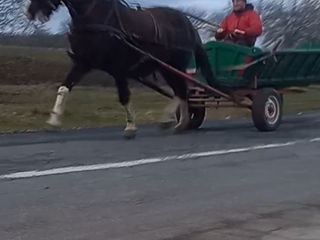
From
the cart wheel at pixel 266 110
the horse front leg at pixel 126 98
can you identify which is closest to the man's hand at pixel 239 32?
the cart wheel at pixel 266 110

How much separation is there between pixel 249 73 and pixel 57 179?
7.19 metres

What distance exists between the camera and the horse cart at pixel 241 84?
53.9 ft

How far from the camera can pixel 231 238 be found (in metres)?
7.75

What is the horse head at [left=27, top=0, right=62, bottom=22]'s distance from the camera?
13633 millimetres

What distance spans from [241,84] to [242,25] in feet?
3.29

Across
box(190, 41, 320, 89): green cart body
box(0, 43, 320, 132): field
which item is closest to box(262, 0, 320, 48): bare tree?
box(0, 43, 320, 132): field

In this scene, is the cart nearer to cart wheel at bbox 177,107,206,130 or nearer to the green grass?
cart wheel at bbox 177,107,206,130

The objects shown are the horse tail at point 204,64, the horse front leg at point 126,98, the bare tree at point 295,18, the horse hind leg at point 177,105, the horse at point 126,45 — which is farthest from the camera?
the bare tree at point 295,18

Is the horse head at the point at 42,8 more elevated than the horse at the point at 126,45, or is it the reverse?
the horse head at the point at 42,8

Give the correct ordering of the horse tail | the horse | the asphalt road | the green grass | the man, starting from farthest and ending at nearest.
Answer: the green grass
the man
the horse tail
the horse
the asphalt road

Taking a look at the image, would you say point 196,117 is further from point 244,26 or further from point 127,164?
point 127,164

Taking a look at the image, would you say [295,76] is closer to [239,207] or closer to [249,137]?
[249,137]

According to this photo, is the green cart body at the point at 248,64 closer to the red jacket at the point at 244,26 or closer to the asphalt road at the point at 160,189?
the red jacket at the point at 244,26

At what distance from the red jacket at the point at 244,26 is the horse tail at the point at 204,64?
0.83 m
